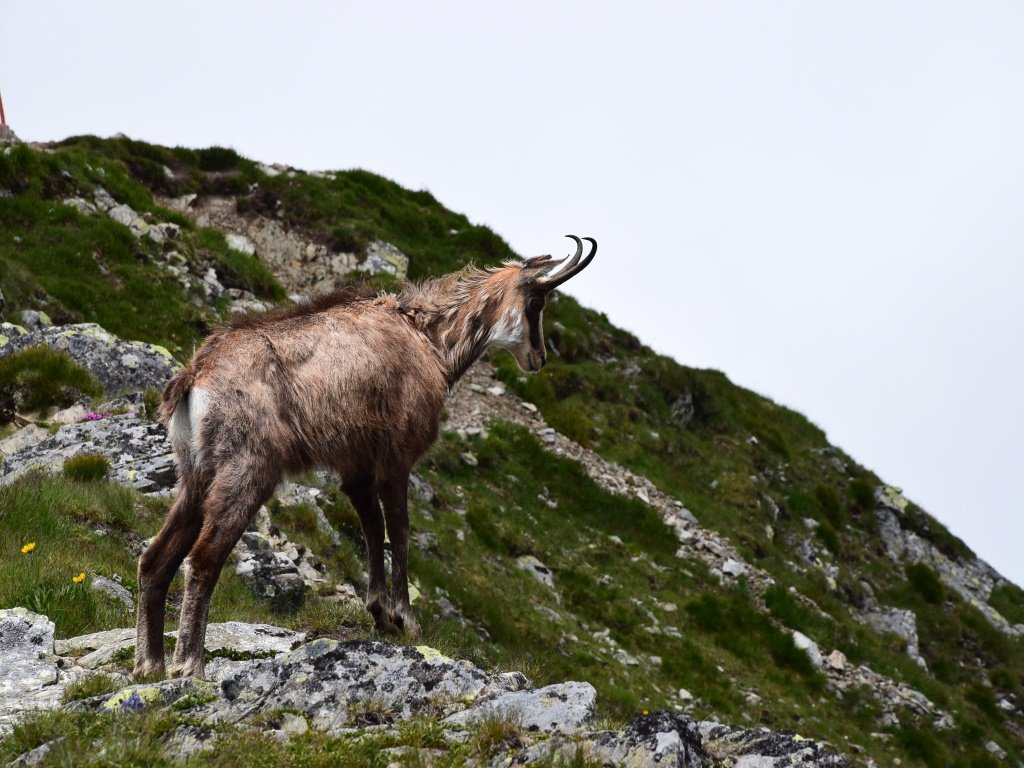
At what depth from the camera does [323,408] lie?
307 inches

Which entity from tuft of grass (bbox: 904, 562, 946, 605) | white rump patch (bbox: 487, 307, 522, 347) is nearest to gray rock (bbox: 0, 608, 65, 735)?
white rump patch (bbox: 487, 307, 522, 347)

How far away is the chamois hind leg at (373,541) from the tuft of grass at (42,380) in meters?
7.86

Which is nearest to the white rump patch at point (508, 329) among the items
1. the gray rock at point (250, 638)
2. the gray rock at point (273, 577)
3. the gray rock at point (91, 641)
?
the gray rock at point (273, 577)

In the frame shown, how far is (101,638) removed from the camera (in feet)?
25.9

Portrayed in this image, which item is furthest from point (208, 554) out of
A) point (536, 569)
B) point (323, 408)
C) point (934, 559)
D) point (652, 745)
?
point (934, 559)

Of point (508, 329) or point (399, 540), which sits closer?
point (399, 540)

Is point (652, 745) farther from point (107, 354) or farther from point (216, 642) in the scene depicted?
point (107, 354)

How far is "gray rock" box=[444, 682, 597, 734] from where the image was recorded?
591 centimetres

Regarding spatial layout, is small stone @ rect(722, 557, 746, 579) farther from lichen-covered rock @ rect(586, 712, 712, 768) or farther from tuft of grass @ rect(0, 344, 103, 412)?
lichen-covered rock @ rect(586, 712, 712, 768)

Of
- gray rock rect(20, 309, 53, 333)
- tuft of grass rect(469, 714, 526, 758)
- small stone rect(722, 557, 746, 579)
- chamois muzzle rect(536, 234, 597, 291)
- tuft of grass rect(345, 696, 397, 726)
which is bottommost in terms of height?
tuft of grass rect(345, 696, 397, 726)

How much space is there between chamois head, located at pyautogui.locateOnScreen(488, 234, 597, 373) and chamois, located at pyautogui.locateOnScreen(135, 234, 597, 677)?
0.01 metres

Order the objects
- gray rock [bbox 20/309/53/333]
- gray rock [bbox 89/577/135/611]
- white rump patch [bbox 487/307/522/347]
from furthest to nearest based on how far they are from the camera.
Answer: gray rock [bbox 20/309/53/333] < white rump patch [bbox 487/307/522/347] < gray rock [bbox 89/577/135/611]

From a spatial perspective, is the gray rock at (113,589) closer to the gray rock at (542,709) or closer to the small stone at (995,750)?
the gray rock at (542,709)

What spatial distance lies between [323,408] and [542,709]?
3021 millimetres
